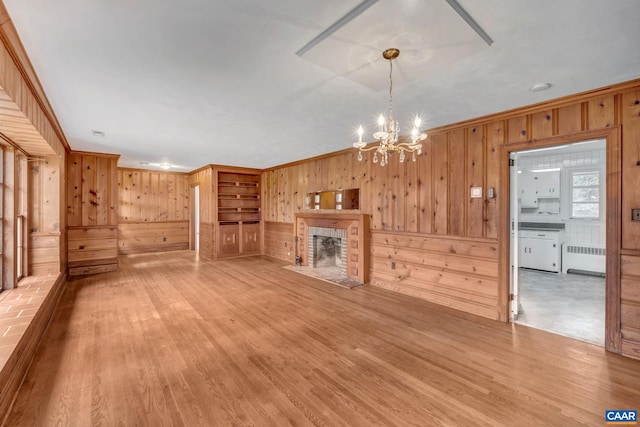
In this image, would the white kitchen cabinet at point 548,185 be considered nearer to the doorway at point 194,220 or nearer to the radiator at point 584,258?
the radiator at point 584,258

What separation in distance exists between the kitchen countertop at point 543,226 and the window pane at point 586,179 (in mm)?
879

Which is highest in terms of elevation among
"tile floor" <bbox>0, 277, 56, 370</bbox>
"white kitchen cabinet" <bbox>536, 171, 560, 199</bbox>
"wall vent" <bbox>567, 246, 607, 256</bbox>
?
"white kitchen cabinet" <bbox>536, 171, 560, 199</bbox>

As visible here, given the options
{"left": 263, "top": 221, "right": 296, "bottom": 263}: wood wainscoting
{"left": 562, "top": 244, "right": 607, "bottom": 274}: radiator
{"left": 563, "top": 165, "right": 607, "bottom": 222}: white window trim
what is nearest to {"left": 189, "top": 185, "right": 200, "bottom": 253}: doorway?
{"left": 263, "top": 221, "right": 296, "bottom": 263}: wood wainscoting

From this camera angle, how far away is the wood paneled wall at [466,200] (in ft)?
8.12

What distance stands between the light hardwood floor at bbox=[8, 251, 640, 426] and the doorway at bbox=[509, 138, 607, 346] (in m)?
1.66

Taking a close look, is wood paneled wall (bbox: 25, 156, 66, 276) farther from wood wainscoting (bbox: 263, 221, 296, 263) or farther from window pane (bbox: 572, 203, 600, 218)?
window pane (bbox: 572, 203, 600, 218)

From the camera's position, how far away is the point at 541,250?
5633 millimetres

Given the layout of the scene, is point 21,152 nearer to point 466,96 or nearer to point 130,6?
point 130,6

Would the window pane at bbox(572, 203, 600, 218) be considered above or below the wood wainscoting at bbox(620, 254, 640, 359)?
above

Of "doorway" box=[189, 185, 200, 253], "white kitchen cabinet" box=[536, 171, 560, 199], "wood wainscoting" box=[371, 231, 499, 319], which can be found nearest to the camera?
"wood wainscoting" box=[371, 231, 499, 319]

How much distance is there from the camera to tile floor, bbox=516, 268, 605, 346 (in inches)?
118

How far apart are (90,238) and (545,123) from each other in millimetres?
7579

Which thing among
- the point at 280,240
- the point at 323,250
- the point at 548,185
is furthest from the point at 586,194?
the point at 280,240

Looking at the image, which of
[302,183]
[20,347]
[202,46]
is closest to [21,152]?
[20,347]
